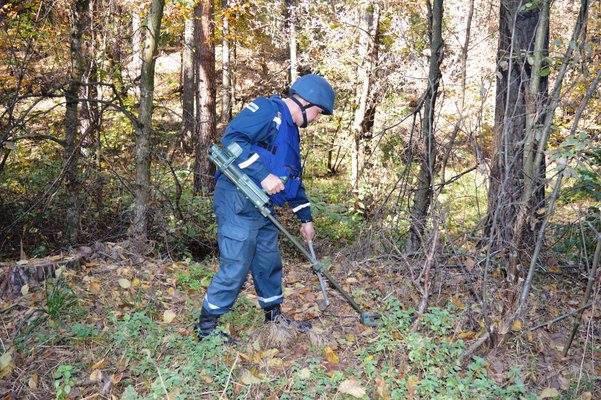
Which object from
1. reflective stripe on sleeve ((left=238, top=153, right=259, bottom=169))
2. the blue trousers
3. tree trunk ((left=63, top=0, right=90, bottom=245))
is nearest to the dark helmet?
reflective stripe on sleeve ((left=238, top=153, right=259, bottom=169))

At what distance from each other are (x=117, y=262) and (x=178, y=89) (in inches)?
617

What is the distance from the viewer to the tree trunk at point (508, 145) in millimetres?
3916

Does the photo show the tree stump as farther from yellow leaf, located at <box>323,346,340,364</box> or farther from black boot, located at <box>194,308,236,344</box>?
yellow leaf, located at <box>323,346,340,364</box>

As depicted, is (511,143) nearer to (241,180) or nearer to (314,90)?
(314,90)

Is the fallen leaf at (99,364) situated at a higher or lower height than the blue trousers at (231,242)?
lower

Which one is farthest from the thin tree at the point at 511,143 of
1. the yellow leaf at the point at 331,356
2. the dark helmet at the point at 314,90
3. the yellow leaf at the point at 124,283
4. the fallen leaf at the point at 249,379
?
the yellow leaf at the point at 124,283

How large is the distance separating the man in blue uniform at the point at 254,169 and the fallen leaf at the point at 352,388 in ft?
3.47

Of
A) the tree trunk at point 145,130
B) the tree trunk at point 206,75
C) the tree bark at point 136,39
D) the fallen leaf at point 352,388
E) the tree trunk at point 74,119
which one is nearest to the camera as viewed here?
the fallen leaf at point 352,388

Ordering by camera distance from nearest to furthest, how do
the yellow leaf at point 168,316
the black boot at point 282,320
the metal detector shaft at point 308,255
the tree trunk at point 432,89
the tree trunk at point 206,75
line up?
the metal detector shaft at point 308,255, the black boot at point 282,320, the yellow leaf at point 168,316, the tree trunk at point 432,89, the tree trunk at point 206,75

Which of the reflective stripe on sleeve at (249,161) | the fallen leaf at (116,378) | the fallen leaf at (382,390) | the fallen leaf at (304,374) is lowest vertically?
the fallen leaf at (116,378)

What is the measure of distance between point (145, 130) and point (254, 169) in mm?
3022

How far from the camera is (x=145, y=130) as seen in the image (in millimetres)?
6348

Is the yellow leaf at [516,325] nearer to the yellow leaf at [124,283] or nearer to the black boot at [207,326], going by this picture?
the black boot at [207,326]

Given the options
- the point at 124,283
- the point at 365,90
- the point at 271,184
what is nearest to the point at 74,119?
the point at 124,283
